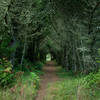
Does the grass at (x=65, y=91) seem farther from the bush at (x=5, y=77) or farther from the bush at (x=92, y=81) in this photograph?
the bush at (x=5, y=77)

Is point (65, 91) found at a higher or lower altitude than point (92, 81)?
lower

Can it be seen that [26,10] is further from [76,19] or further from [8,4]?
[76,19]

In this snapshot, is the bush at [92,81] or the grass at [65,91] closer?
the grass at [65,91]

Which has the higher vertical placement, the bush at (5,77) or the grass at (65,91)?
the bush at (5,77)

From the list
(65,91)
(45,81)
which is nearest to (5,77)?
(65,91)

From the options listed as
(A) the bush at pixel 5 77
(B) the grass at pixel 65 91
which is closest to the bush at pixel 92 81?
(B) the grass at pixel 65 91

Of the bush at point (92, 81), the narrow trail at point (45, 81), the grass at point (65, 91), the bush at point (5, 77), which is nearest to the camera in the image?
the grass at point (65, 91)

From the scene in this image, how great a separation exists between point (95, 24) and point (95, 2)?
1.35m

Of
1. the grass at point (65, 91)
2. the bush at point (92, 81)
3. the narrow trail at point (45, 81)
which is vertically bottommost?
the narrow trail at point (45, 81)

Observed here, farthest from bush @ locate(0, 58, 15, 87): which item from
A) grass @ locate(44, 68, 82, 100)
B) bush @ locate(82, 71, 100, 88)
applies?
bush @ locate(82, 71, 100, 88)

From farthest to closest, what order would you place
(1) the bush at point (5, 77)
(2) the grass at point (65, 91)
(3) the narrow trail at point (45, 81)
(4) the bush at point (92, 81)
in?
(1) the bush at point (5, 77), (3) the narrow trail at point (45, 81), (4) the bush at point (92, 81), (2) the grass at point (65, 91)

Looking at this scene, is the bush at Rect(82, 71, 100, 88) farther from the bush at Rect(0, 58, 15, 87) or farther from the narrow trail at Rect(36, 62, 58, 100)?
the bush at Rect(0, 58, 15, 87)

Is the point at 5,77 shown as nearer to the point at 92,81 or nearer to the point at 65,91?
the point at 65,91

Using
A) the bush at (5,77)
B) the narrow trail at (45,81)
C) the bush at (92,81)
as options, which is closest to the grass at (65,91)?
the narrow trail at (45,81)
